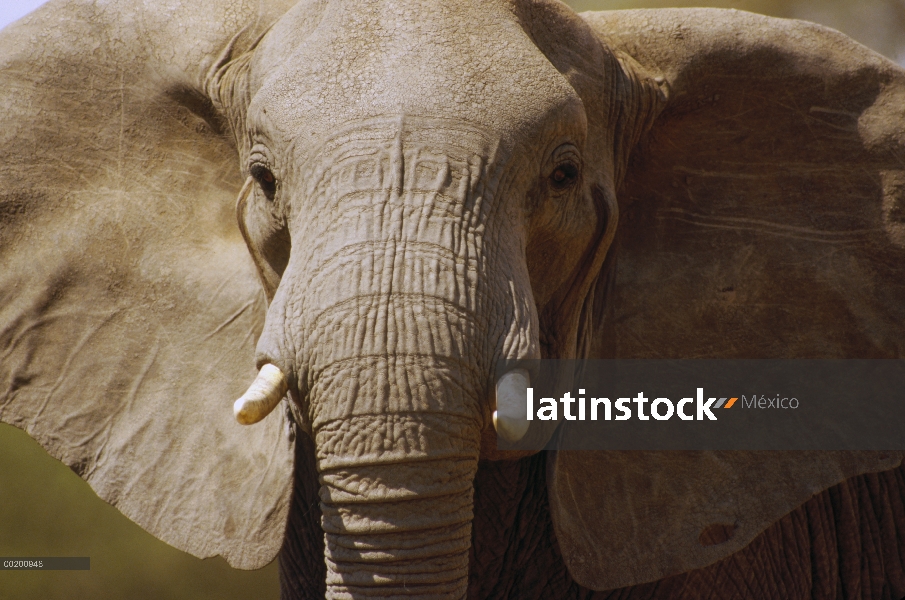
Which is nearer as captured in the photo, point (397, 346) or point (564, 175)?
point (397, 346)

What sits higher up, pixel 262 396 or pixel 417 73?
pixel 417 73

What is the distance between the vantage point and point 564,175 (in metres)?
1.97

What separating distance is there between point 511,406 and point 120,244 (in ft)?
3.81

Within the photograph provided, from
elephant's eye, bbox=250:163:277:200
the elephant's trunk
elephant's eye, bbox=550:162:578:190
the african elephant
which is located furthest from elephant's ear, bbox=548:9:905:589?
elephant's eye, bbox=250:163:277:200

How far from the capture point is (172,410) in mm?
2299

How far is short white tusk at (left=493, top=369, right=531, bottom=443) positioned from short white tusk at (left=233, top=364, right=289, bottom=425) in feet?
1.10

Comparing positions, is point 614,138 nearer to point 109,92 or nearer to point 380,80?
A: point 380,80

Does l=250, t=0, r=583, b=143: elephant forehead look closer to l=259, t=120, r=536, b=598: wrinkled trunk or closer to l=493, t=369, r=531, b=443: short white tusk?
l=259, t=120, r=536, b=598: wrinkled trunk

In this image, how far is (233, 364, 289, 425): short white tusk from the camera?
5.12 ft

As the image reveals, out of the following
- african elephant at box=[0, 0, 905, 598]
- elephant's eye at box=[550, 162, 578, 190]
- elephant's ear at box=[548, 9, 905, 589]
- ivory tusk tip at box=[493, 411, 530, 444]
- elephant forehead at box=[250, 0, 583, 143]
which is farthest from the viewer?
elephant's ear at box=[548, 9, 905, 589]

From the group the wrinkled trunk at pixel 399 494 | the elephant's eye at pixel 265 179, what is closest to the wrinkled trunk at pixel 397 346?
the wrinkled trunk at pixel 399 494

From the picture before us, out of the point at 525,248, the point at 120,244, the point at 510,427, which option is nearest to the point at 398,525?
the point at 510,427

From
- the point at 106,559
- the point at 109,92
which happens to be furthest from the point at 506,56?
the point at 106,559

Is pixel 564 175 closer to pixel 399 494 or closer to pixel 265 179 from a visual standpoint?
pixel 265 179
